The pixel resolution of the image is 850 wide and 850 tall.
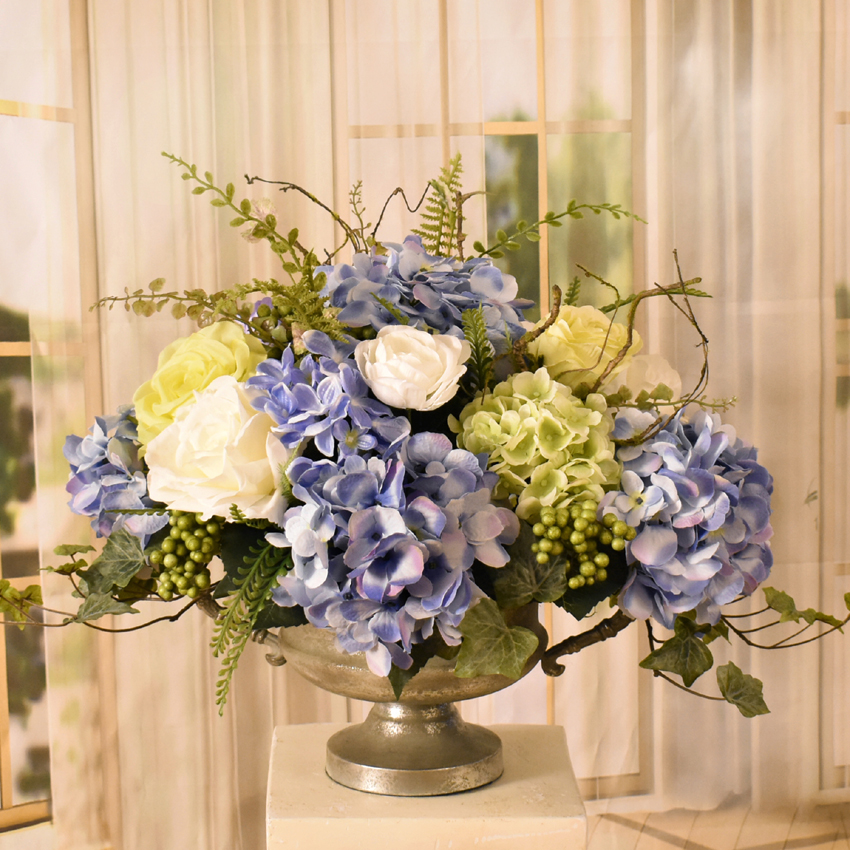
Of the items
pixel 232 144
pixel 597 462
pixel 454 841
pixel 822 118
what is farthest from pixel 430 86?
pixel 454 841

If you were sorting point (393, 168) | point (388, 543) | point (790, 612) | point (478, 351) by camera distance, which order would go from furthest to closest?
point (393, 168) → point (790, 612) → point (478, 351) → point (388, 543)

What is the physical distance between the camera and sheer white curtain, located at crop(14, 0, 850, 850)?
168cm

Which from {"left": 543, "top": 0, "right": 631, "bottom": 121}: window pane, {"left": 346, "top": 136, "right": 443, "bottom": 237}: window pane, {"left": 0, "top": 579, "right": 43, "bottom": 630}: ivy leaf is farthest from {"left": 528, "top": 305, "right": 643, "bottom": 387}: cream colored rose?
{"left": 543, "top": 0, "right": 631, "bottom": 121}: window pane

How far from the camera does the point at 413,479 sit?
0.74 m

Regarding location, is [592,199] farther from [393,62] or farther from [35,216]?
[35,216]

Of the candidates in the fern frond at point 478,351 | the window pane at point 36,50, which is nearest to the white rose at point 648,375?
the fern frond at point 478,351

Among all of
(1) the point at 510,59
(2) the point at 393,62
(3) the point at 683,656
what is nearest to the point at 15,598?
(3) the point at 683,656

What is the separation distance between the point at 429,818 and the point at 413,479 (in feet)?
1.10

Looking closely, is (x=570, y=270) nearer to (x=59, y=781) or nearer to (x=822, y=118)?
(x=822, y=118)

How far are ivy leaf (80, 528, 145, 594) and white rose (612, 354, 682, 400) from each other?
49 cm

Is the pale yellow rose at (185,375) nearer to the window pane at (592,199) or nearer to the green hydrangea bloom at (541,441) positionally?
the green hydrangea bloom at (541,441)

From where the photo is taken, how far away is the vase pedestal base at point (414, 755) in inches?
34.3

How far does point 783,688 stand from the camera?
6.27ft

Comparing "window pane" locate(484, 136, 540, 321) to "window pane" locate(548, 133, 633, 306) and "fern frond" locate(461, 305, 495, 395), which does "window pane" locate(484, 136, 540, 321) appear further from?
"fern frond" locate(461, 305, 495, 395)
